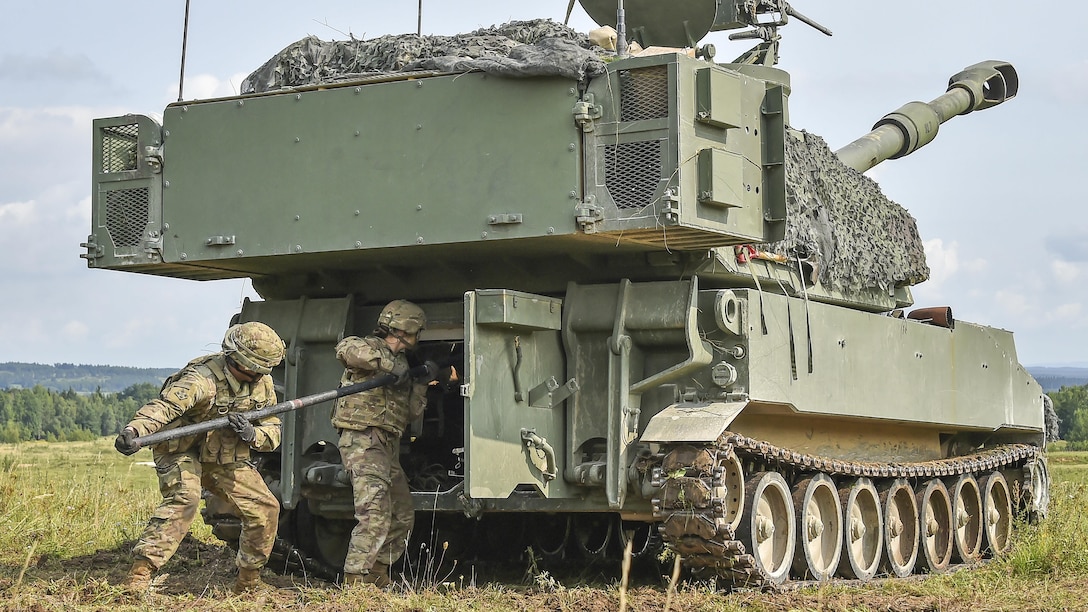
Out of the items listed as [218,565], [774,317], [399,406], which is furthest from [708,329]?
[218,565]

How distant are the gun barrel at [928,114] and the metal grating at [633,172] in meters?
4.41

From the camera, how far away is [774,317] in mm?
9352

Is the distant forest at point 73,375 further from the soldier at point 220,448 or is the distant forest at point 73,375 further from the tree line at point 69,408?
the soldier at point 220,448

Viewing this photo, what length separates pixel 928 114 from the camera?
46.9 ft

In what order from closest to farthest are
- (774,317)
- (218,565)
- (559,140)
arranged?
(559,140)
(774,317)
(218,565)

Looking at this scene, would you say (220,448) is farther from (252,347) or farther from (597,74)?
(597,74)

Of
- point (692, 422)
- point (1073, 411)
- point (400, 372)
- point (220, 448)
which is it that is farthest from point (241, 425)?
point (1073, 411)

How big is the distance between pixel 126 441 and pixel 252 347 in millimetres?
1006

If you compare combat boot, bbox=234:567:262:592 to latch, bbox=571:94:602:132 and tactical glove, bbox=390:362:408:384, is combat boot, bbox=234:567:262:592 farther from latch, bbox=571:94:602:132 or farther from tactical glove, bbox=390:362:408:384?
latch, bbox=571:94:602:132

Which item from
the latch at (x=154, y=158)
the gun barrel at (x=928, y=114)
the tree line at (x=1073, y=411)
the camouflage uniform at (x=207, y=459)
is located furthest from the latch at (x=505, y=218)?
the tree line at (x=1073, y=411)

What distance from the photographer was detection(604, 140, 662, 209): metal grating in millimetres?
8547

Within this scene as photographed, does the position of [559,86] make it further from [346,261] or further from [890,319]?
[890,319]

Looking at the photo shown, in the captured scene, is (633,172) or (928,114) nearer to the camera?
(633,172)

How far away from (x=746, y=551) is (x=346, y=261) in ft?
10.1
